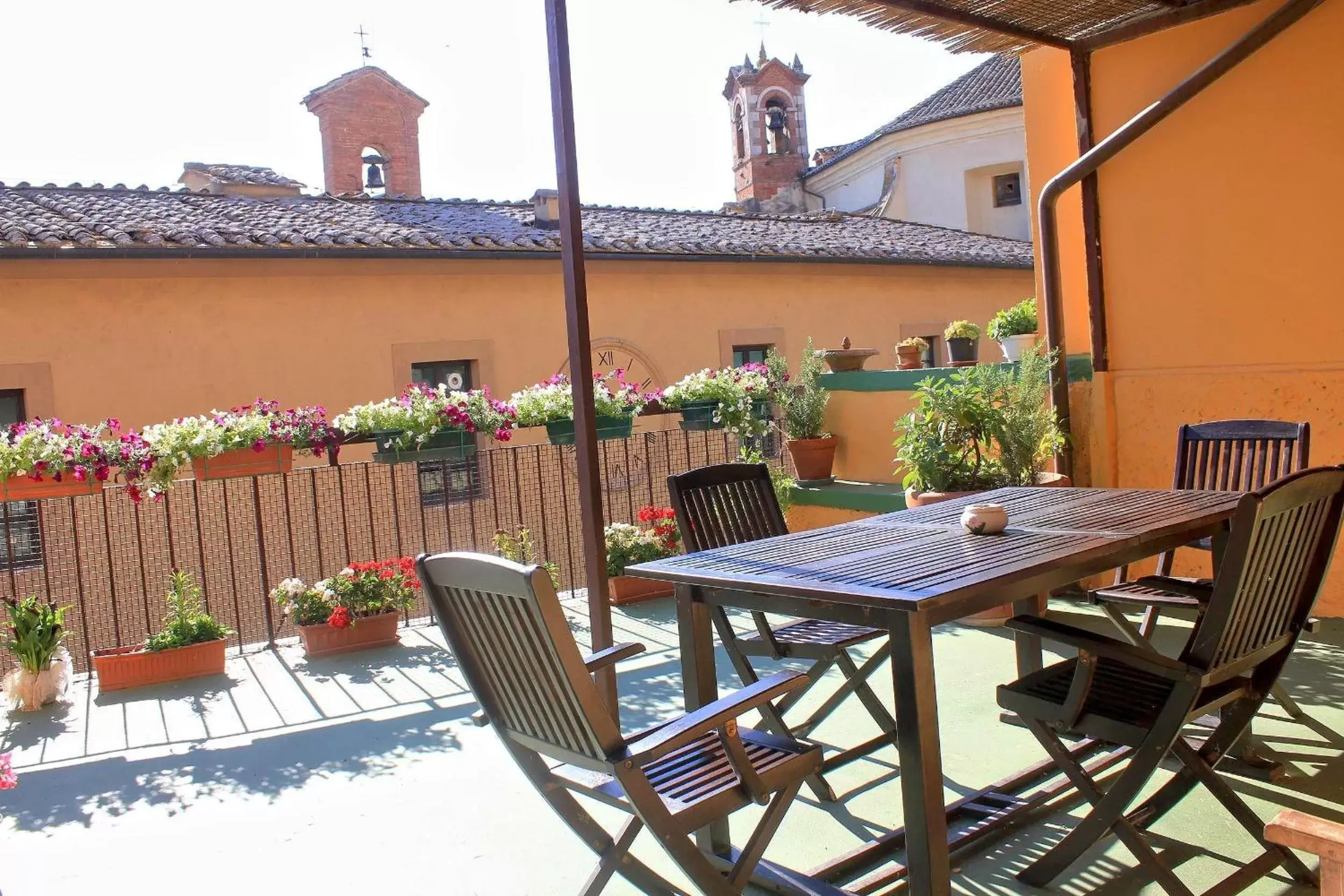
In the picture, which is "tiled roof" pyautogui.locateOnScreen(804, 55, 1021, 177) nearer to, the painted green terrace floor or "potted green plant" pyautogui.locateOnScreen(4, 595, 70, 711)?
the painted green terrace floor

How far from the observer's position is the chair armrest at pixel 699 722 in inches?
84.8

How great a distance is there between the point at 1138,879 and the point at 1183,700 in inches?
20.8

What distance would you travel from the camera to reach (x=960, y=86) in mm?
19516

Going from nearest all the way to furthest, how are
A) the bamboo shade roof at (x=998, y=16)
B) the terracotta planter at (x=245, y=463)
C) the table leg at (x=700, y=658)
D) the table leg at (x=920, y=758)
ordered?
1. the table leg at (x=920, y=758)
2. the table leg at (x=700, y=658)
3. the bamboo shade roof at (x=998, y=16)
4. the terracotta planter at (x=245, y=463)

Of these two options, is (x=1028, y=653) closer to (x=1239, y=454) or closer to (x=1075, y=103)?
(x=1239, y=454)

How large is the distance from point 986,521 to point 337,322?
25.9 ft

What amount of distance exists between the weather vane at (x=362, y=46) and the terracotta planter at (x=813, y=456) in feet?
51.0

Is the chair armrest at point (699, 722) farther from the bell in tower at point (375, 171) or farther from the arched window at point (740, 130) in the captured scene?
the arched window at point (740, 130)

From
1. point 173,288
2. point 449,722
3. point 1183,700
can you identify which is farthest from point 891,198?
point 1183,700

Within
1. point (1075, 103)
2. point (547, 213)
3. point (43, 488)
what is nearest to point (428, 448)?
point (43, 488)

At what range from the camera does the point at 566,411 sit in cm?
622

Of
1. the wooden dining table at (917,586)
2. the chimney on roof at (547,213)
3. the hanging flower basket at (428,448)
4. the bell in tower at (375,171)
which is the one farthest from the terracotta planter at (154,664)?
the bell in tower at (375,171)

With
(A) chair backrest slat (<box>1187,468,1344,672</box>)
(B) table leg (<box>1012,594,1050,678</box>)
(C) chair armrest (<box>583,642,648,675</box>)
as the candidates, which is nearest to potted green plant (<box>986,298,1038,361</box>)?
(B) table leg (<box>1012,594,1050,678</box>)

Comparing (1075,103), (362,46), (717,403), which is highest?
(362,46)
